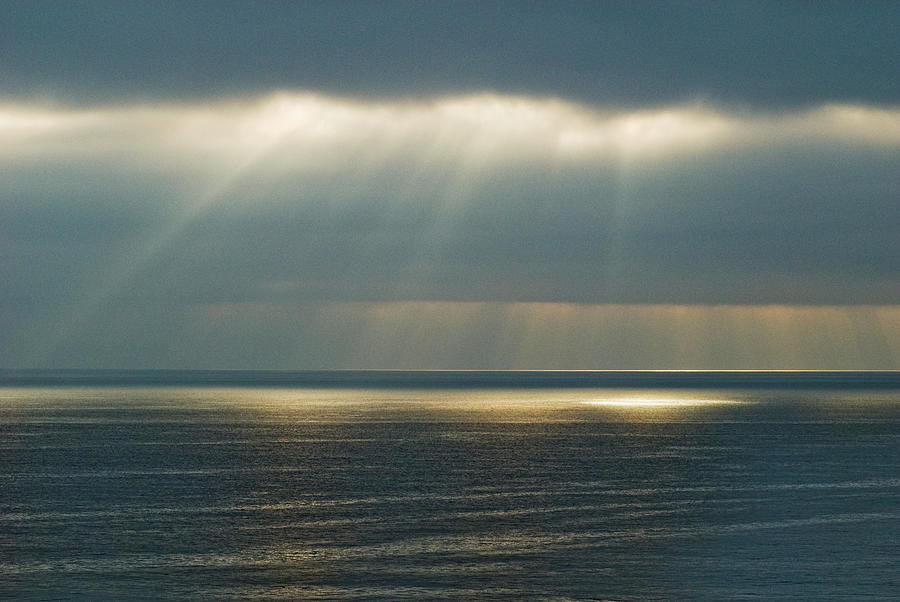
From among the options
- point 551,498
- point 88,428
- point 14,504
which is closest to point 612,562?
point 551,498

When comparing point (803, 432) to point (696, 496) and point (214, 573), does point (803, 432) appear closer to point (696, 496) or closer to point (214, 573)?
point (696, 496)

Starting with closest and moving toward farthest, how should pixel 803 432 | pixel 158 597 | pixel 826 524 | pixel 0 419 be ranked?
pixel 158 597 < pixel 826 524 < pixel 803 432 < pixel 0 419

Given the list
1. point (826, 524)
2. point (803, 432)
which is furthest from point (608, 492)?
point (803, 432)

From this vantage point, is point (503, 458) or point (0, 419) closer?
point (503, 458)

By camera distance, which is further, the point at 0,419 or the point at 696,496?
the point at 0,419

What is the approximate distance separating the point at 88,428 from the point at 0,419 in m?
34.2

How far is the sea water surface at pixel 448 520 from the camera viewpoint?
5175 centimetres

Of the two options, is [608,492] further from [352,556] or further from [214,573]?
[214,573]

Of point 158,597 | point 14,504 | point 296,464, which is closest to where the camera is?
point 158,597

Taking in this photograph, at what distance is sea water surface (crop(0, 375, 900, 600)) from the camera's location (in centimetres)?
5175

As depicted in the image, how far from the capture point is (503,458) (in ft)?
370

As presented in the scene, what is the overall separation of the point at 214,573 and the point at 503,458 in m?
60.5

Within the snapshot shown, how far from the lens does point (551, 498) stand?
79875 millimetres

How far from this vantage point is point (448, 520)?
2744 inches
